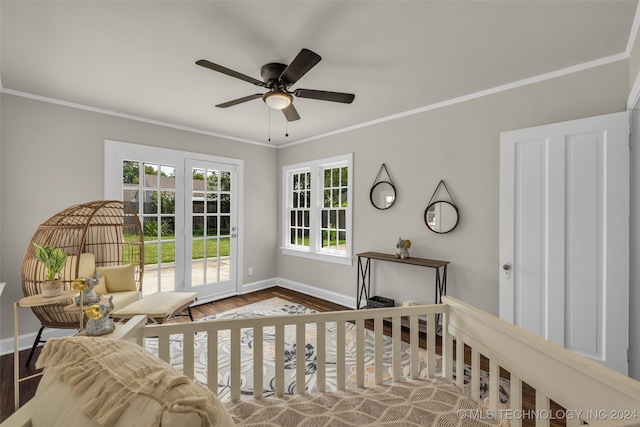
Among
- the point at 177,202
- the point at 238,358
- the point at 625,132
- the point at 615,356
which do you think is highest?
the point at 625,132

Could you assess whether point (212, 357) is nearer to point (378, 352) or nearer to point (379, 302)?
point (378, 352)

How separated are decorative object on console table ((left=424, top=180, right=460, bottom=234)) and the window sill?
1223 mm

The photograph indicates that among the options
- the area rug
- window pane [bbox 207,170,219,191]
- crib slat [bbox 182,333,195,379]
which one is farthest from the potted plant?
window pane [bbox 207,170,219,191]

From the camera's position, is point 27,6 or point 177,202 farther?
point 177,202

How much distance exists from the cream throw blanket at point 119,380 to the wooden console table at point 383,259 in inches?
102

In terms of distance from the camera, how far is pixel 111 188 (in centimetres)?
340

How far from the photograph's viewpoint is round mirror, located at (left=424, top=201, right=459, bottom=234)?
3.03 meters

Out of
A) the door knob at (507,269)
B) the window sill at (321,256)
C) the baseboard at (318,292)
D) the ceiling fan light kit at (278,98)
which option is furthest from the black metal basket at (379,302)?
the ceiling fan light kit at (278,98)

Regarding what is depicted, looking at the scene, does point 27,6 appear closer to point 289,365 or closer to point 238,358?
point 238,358

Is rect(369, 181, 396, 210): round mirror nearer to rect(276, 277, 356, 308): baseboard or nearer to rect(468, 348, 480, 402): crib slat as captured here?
rect(276, 277, 356, 308): baseboard

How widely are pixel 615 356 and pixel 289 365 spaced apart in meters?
2.36

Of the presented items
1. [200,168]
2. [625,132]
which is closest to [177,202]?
[200,168]

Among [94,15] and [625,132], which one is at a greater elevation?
[94,15]

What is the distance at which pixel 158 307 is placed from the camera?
2691 millimetres
